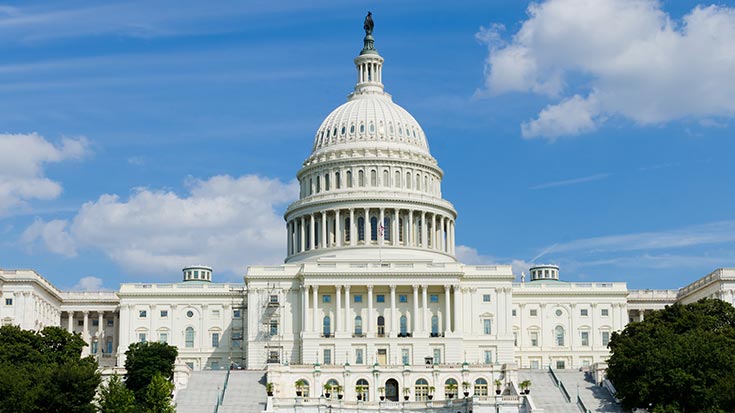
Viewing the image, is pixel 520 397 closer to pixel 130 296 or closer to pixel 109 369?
pixel 109 369

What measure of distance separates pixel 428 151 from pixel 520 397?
69188 millimetres

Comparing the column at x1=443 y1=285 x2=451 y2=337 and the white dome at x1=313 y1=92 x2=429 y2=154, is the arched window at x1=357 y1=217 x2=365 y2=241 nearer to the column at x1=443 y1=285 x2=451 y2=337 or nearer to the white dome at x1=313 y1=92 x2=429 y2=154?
the white dome at x1=313 y1=92 x2=429 y2=154

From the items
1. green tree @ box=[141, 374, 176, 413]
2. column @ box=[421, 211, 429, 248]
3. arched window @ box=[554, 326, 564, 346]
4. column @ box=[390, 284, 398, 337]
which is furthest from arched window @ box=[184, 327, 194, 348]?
green tree @ box=[141, 374, 176, 413]

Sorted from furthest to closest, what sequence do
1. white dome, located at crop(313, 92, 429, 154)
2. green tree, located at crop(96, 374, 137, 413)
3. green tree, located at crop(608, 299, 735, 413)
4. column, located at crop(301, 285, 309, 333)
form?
white dome, located at crop(313, 92, 429, 154), column, located at crop(301, 285, 309, 333), green tree, located at crop(608, 299, 735, 413), green tree, located at crop(96, 374, 137, 413)

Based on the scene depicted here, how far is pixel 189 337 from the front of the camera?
17738cm

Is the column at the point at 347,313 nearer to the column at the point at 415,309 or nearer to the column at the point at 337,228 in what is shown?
the column at the point at 415,309

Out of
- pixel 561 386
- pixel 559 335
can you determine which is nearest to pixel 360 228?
pixel 559 335

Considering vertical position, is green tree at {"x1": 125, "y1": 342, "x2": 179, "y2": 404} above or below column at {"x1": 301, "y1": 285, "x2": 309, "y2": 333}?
below

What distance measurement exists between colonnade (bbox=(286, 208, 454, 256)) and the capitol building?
0.61ft

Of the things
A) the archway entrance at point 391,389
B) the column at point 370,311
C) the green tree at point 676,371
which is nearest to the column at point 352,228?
the column at point 370,311

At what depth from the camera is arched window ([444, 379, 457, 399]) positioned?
14150 centimetres

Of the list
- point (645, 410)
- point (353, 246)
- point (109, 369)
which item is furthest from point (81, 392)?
point (353, 246)

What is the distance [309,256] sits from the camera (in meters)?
182

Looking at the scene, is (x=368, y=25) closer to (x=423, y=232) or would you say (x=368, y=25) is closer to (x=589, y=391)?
(x=423, y=232)
